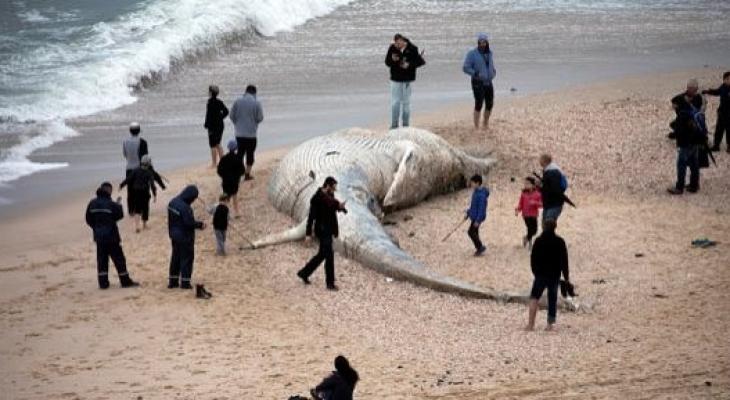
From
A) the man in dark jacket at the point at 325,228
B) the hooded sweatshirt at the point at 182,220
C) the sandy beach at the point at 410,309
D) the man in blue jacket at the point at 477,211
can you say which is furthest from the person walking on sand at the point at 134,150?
the man in blue jacket at the point at 477,211

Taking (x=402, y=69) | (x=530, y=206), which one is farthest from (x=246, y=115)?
(x=530, y=206)

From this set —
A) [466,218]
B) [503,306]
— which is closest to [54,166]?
[466,218]

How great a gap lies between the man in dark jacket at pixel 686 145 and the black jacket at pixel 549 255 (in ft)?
20.1

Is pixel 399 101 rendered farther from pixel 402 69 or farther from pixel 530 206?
pixel 530 206

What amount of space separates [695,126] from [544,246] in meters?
6.40

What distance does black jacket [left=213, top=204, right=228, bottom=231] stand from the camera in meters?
18.2

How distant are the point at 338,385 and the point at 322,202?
19.4 feet

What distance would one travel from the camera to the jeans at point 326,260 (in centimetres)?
1692

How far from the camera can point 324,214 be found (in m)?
17.0

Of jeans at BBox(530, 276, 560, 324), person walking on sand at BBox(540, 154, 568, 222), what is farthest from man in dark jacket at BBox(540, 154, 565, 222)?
jeans at BBox(530, 276, 560, 324)

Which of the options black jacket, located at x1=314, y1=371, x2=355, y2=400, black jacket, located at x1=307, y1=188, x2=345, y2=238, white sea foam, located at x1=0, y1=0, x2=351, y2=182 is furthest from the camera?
white sea foam, located at x1=0, y1=0, x2=351, y2=182

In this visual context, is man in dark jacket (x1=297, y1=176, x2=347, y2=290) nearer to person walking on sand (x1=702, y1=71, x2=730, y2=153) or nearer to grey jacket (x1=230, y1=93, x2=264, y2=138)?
grey jacket (x1=230, y1=93, x2=264, y2=138)

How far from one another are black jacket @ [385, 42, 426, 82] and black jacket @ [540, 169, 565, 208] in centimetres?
554

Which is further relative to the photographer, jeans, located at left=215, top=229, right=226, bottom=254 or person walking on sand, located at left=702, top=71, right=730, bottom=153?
person walking on sand, located at left=702, top=71, right=730, bottom=153
